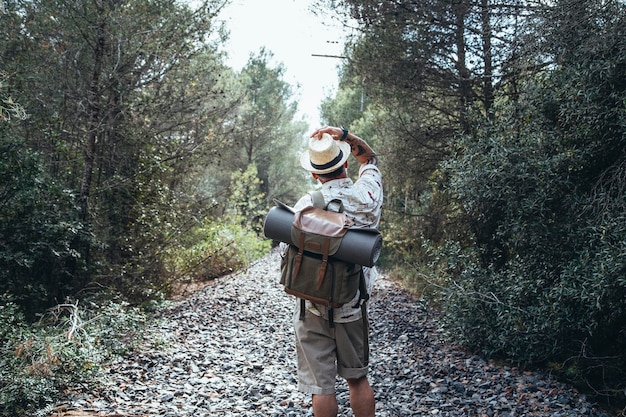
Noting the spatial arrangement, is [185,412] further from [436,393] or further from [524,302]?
[524,302]

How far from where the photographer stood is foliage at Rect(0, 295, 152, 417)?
3.67 m

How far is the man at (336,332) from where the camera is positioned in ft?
9.55

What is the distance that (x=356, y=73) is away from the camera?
809cm

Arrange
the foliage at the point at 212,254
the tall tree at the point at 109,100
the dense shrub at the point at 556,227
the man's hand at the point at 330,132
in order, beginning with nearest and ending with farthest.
Answer: the man's hand at the point at 330,132
the dense shrub at the point at 556,227
the tall tree at the point at 109,100
the foliage at the point at 212,254

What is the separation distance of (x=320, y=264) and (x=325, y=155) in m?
0.66

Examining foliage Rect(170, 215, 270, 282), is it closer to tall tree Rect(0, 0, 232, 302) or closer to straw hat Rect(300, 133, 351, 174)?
tall tree Rect(0, 0, 232, 302)

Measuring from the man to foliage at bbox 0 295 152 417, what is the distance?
2143 mm

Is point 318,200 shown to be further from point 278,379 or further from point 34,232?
point 34,232

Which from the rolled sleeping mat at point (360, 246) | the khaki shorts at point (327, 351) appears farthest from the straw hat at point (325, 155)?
the khaki shorts at point (327, 351)

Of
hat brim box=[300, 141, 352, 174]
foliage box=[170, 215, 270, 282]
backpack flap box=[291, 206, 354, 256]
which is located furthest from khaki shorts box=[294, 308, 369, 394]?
foliage box=[170, 215, 270, 282]

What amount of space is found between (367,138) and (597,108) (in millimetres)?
9916

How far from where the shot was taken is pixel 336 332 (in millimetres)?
2941

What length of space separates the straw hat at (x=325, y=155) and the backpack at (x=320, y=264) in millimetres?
277

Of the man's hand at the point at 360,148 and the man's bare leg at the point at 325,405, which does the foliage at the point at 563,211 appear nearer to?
the man's hand at the point at 360,148
